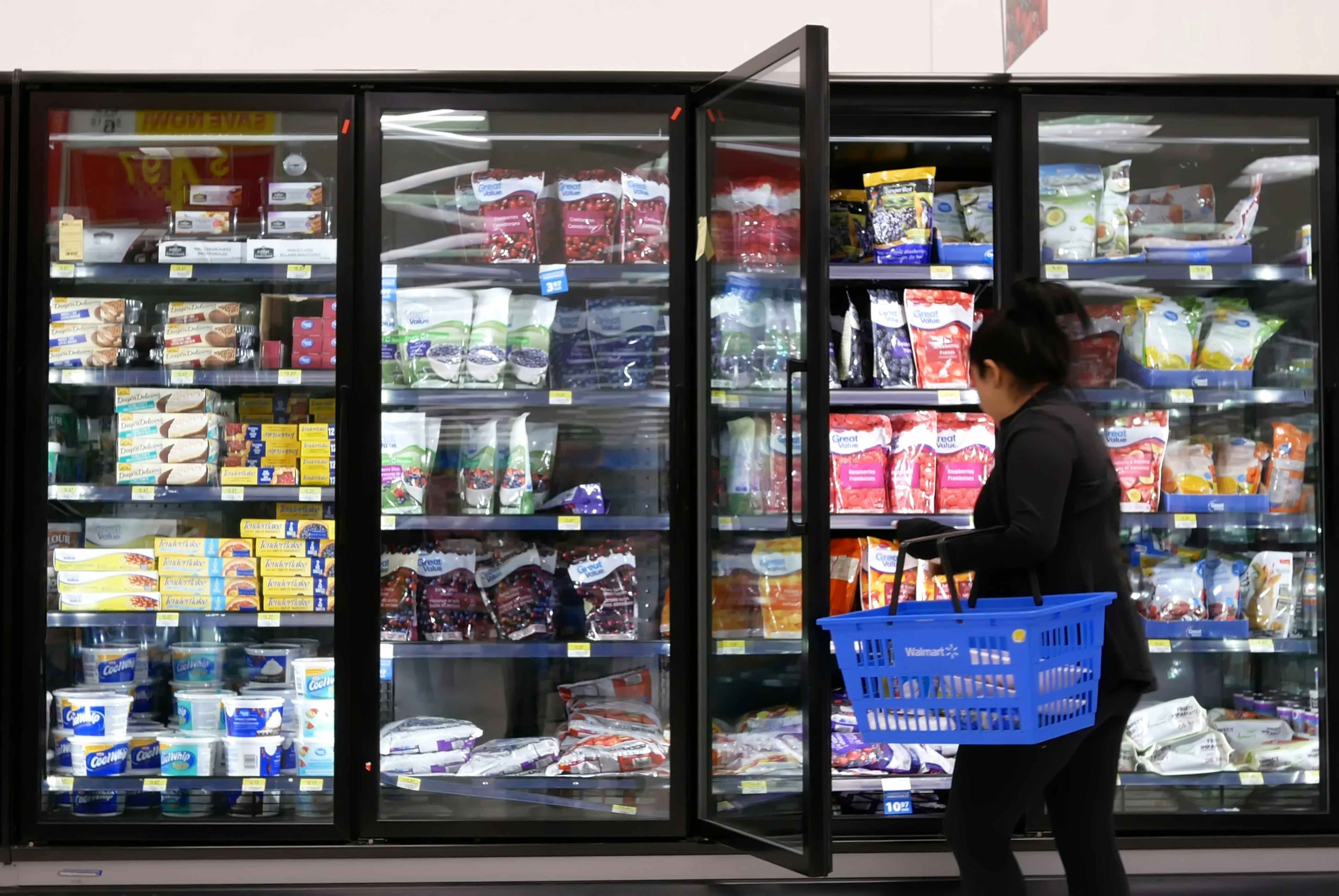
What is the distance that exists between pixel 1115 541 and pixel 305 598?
82.1 inches

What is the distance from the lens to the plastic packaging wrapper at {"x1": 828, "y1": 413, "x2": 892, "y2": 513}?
307 centimetres

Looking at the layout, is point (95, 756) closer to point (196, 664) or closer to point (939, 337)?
point (196, 664)

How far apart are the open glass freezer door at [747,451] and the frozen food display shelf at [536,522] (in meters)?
0.16

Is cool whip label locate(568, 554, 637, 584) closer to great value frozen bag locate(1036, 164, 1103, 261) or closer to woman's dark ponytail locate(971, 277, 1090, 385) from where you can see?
woman's dark ponytail locate(971, 277, 1090, 385)

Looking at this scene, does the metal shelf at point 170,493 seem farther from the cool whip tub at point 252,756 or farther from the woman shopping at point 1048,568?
the woman shopping at point 1048,568

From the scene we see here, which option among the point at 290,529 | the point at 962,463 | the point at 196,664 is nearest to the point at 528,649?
the point at 290,529

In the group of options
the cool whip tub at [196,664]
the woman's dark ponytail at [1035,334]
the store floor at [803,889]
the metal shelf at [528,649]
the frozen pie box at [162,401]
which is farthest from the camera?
the cool whip tub at [196,664]

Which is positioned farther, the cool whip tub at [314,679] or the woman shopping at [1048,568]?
the cool whip tub at [314,679]

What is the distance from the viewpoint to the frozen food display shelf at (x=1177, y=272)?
2.93 meters

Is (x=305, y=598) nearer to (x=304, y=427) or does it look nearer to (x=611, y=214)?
(x=304, y=427)

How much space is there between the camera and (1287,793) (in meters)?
3.03

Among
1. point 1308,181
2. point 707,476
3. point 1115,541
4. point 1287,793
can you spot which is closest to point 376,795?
point 707,476

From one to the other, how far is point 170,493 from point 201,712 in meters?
0.64

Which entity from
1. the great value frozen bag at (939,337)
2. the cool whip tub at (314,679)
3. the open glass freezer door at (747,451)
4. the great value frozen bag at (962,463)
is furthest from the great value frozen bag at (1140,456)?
the cool whip tub at (314,679)
